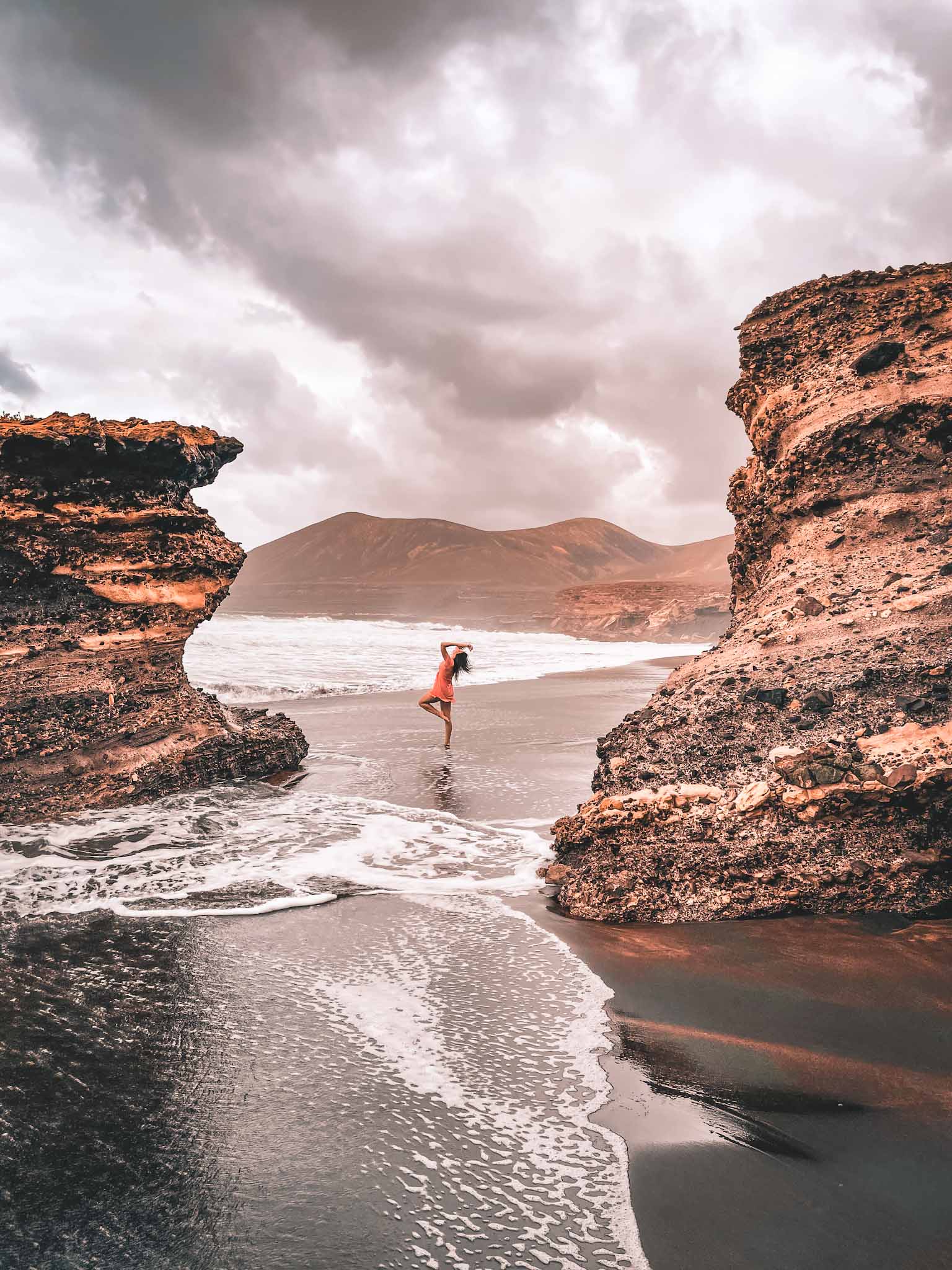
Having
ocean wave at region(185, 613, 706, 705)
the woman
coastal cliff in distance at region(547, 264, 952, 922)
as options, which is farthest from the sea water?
ocean wave at region(185, 613, 706, 705)

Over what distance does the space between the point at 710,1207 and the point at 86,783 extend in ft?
18.5

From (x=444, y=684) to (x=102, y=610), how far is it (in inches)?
176

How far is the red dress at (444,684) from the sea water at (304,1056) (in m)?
4.07

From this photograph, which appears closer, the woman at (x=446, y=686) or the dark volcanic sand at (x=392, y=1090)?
the dark volcanic sand at (x=392, y=1090)

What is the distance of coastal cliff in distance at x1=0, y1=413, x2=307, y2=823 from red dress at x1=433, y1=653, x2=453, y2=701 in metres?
3.06

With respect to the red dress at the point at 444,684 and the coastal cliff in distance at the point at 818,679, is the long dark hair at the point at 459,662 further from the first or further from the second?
the coastal cliff in distance at the point at 818,679

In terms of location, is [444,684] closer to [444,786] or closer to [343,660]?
[444,786]

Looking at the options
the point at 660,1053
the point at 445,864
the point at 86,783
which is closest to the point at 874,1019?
the point at 660,1053

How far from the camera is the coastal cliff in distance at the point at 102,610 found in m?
5.73

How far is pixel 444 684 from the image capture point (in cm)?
948

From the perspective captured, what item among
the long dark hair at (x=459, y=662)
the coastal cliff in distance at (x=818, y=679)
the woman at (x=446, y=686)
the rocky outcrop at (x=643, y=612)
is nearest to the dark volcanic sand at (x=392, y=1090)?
the coastal cliff in distance at (x=818, y=679)

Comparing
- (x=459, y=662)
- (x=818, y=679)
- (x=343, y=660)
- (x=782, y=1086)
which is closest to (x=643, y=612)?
(x=343, y=660)

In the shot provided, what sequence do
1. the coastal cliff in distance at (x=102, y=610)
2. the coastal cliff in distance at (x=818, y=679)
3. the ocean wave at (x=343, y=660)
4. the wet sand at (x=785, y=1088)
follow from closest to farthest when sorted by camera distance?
the wet sand at (x=785, y=1088)
the coastal cliff in distance at (x=818, y=679)
the coastal cliff in distance at (x=102, y=610)
the ocean wave at (x=343, y=660)

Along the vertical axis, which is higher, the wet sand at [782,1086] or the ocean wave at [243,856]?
the wet sand at [782,1086]
